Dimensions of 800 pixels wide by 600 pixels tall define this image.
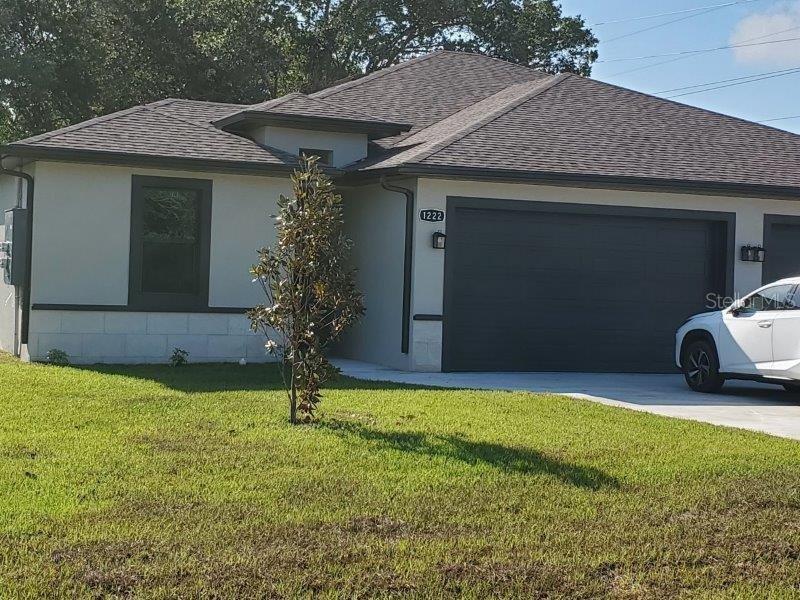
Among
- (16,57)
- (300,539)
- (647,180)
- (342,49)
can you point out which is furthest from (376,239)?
(342,49)

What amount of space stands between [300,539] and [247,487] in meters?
1.26

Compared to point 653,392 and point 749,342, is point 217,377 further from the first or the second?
point 749,342

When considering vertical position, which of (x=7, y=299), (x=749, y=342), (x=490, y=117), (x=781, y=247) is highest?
(x=490, y=117)

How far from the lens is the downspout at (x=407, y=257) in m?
15.8

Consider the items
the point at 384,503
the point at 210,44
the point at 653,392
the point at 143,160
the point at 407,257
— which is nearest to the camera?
the point at 384,503

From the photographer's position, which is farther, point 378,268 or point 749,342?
point 378,268

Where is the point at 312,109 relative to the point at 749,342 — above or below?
above

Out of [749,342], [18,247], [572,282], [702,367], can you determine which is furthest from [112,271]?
[749,342]

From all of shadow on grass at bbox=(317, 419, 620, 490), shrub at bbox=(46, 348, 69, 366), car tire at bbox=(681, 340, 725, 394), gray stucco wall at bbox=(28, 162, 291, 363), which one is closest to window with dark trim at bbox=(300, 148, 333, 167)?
gray stucco wall at bbox=(28, 162, 291, 363)

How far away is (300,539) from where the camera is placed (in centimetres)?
618

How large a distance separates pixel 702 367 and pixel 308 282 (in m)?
6.66

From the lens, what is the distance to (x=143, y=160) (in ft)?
51.1

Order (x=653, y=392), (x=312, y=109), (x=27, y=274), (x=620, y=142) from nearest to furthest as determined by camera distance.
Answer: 1. (x=653, y=392)
2. (x=27, y=274)
3. (x=620, y=142)
4. (x=312, y=109)

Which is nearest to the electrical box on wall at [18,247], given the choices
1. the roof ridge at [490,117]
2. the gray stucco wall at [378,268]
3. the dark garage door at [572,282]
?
the gray stucco wall at [378,268]
